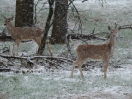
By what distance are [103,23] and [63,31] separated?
6830mm

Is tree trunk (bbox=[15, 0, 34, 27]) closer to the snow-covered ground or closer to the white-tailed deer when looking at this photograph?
the snow-covered ground

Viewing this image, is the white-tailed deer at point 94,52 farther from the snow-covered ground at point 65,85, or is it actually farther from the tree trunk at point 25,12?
the tree trunk at point 25,12

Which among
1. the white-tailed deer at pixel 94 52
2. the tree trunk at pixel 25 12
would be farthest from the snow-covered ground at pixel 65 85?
the tree trunk at pixel 25 12

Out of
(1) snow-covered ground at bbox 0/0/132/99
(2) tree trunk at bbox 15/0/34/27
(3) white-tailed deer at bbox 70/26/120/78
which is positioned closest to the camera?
(1) snow-covered ground at bbox 0/0/132/99

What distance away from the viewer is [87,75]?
10000mm

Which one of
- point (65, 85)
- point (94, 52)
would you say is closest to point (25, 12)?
point (94, 52)

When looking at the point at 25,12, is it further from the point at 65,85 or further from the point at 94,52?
the point at 65,85

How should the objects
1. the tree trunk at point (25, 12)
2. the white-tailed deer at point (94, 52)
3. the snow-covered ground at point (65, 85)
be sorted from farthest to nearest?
the tree trunk at point (25, 12) → the white-tailed deer at point (94, 52) → the snow-covered ground at point (65, 85)

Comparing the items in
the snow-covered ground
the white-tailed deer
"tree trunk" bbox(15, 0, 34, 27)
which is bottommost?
the snow-covered ground

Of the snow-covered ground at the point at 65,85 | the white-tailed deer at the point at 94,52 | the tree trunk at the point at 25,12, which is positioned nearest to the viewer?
the snow-covered ground at the point at 65,85

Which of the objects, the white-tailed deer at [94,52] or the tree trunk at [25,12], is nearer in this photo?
the white-tailed deer at [94,52]

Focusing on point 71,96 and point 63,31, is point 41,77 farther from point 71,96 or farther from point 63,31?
point 63,31

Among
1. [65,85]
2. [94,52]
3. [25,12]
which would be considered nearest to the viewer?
[65,85]

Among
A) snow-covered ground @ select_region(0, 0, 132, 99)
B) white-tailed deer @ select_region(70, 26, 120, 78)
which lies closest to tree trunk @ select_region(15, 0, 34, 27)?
snow-covered ground @ select_region(0, 0, 132, 99)
